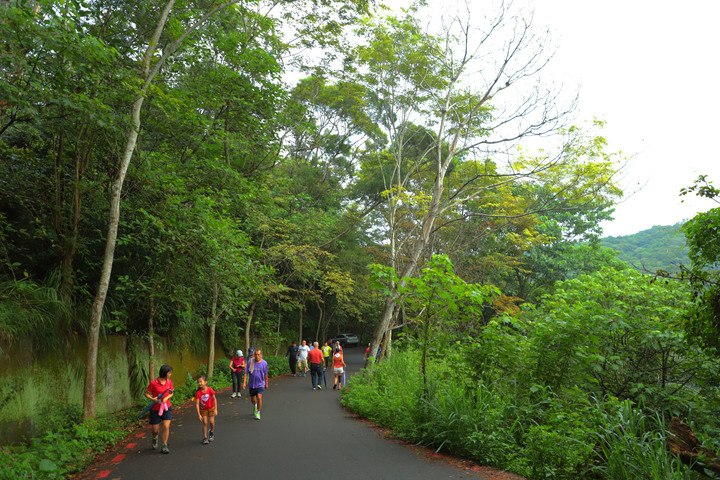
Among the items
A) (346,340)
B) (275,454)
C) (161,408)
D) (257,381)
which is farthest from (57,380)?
(346,340)

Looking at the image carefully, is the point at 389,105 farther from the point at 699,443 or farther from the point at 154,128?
the point at 699,443

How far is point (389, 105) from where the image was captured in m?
19.5

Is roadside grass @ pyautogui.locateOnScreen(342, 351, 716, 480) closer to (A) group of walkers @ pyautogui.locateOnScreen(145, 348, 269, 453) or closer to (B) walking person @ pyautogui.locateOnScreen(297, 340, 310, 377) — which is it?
(A) group of walkers @ pyautogui.locateOnScreen(145, 348, 269, 453)

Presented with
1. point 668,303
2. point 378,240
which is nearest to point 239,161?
point 668,303

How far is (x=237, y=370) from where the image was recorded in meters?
14.9

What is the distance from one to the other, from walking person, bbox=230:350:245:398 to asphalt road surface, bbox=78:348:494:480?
10.8 ft

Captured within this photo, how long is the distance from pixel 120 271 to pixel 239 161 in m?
6.24

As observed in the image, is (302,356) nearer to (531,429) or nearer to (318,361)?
(318,361)

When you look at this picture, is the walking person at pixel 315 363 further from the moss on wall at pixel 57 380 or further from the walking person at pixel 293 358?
the moss on wall at pixel 57 380

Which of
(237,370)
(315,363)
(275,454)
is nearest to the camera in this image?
(275,454)

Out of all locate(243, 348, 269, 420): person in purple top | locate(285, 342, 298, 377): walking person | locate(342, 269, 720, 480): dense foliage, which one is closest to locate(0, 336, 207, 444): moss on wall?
locate(243, 348, 269, 420): person in purple top

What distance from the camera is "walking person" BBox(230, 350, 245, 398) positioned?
1480 centimetres

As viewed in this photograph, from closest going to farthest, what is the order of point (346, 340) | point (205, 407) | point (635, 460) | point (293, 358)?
point (635, 460) → point (205, 407) → point (293, 358) → point (346, 340)

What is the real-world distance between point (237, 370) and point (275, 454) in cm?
791
